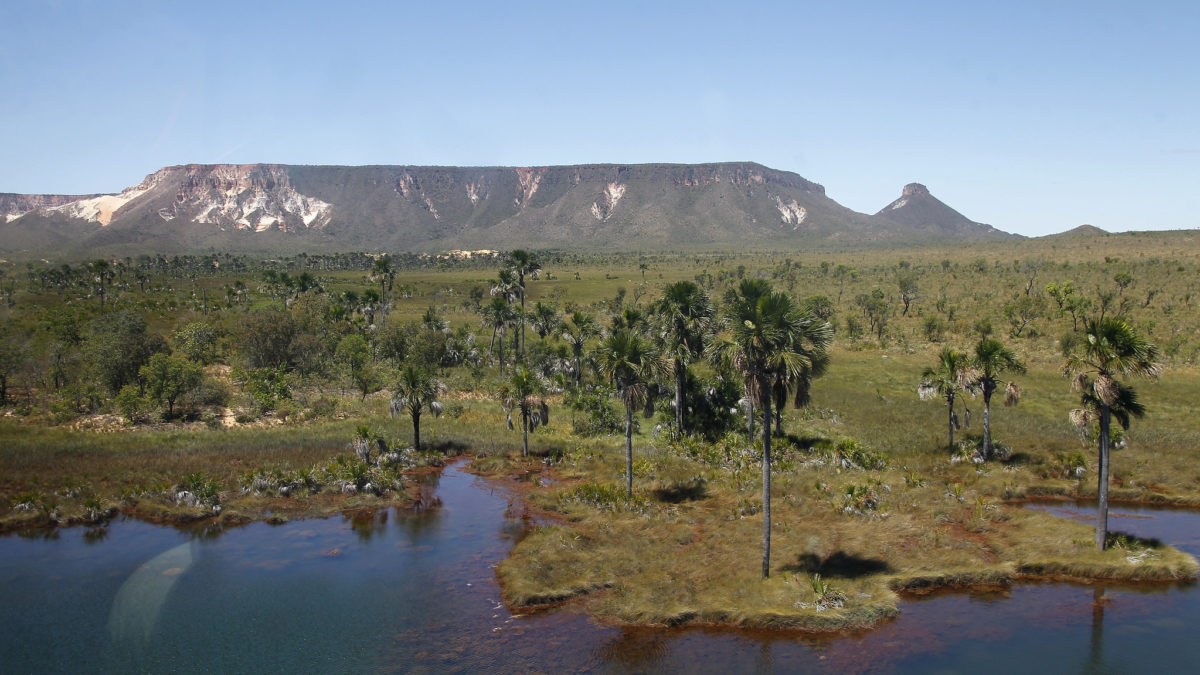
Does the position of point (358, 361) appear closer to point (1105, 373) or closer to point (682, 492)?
point (682, 492)

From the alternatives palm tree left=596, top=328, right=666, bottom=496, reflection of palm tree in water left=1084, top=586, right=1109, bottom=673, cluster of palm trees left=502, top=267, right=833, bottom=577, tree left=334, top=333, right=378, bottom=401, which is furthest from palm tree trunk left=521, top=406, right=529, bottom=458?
reflection of palm tree in water left=1084, top=586, right=1109, bottom=673

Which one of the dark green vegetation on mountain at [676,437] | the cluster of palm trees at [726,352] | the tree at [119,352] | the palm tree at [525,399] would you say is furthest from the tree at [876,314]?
the tree at [119,352]

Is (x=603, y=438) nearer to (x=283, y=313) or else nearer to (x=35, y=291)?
(x=283, y=313)

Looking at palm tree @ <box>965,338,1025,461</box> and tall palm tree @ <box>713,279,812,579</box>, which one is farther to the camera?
palm tree @ <box>965,338,1025,461</box>

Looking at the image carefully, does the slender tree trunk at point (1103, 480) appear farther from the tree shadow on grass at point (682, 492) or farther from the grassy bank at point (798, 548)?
the tree shadow on grass at point (682, 492)

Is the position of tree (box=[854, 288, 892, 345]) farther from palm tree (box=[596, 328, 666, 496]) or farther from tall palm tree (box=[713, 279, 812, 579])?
tall palm tree (box=[713, 279, 812, 579])

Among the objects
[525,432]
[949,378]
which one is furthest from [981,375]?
[525,432]
